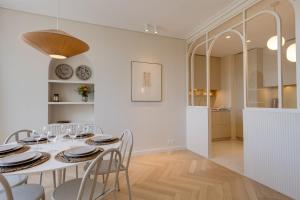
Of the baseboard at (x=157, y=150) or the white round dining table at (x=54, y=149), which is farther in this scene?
the baseboard at (x=157, y=150)

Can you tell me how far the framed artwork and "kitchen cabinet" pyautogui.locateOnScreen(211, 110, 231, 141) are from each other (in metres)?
2.04

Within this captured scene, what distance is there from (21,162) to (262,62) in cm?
397

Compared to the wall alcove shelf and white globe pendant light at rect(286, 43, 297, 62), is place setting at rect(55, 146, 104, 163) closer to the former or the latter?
the wall alcove shelf

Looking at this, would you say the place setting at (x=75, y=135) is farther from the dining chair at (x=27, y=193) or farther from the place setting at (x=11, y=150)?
the dining chair at (x=27, y=193)

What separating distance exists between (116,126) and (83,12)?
2.18m

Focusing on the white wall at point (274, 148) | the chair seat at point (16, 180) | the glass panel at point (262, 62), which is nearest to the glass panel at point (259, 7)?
the glass panel at point (262, 62)

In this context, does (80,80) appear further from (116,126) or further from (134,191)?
(134,191)

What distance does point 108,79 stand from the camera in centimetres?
354

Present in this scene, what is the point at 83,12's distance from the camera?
9.96 ft

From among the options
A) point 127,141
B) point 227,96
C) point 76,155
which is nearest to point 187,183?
point 127,141

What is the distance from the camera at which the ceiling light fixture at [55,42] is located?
1.55 metres

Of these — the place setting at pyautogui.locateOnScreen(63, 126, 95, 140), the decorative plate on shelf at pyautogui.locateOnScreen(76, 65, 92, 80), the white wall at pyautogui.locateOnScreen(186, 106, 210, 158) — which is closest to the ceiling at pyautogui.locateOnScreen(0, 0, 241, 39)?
the decorative plate on shelf at pyautogui.locateOnScreen(76, 65, 92, 80)

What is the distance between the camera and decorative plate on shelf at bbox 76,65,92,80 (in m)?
3.51

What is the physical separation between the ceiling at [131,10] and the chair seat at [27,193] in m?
2.58
